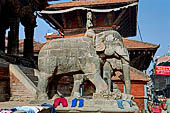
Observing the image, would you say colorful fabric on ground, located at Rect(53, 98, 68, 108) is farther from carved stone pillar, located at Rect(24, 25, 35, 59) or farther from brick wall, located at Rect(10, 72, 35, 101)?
carved stone pillar, located at Rect(24, 25, 35, 59)

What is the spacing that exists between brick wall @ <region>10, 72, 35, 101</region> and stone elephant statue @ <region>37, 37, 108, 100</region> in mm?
2168

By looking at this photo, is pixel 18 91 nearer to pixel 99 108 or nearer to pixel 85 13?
pixel 99 108

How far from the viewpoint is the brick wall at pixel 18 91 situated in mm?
8537

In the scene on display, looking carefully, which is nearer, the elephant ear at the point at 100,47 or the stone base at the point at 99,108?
the stone base at the point at 99,108

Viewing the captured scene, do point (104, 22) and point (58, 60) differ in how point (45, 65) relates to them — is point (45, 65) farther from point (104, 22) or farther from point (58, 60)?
point (104, 22)

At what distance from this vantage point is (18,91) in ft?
29.1

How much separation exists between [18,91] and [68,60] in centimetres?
345

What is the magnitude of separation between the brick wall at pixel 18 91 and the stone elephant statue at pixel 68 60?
7.11ft

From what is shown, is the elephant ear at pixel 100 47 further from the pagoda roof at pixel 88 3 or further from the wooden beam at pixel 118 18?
the wooden beam at pixel 118 18

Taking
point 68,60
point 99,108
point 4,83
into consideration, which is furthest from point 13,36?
point 99,108

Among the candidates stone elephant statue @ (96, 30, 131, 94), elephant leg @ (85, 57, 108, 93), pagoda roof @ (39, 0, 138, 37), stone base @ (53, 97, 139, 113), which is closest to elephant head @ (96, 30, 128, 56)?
stone elephant statue @ (96, 30, 131, 94)

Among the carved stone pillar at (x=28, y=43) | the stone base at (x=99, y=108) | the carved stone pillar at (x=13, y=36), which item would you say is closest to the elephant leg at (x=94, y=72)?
the stone base at (x=99, y=108)

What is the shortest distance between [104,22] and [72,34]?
2904 millimetres

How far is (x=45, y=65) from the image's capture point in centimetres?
658
